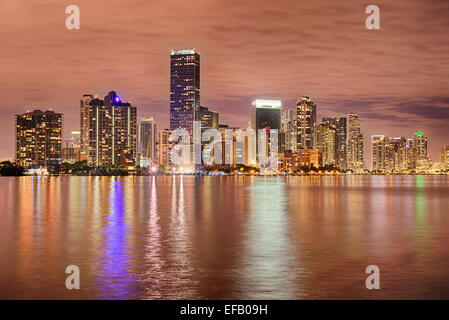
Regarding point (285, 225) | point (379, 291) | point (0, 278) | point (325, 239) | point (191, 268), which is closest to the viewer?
point (379, 291)

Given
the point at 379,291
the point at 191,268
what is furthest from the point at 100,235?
the point at 379,291

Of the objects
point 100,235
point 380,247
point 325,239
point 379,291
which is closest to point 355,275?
point 379,291

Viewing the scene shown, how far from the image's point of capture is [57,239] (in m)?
33.5

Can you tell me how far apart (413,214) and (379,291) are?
38170 millimetres

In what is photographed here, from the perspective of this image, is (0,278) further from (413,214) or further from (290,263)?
(413,214)

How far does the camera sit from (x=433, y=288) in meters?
19.5

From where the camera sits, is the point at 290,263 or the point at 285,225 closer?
the point at 290,263

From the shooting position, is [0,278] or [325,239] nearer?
[0,278]
